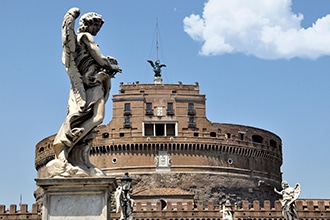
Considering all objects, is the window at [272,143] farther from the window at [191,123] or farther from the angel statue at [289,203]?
the angel statue at [289,203]

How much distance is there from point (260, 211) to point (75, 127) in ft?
201

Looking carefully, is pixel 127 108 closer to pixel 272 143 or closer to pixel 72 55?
pixel 272 143

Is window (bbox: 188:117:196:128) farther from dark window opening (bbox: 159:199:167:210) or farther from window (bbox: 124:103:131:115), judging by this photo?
dark window opening (bbox: 159:199:167:210)

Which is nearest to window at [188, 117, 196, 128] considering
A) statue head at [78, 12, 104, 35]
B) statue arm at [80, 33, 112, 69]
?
statue head at [78, 12, 104, 35]

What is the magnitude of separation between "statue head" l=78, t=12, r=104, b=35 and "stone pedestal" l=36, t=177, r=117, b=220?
152 cm

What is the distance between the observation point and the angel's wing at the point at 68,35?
6.27 meters

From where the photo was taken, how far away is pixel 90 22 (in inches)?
256

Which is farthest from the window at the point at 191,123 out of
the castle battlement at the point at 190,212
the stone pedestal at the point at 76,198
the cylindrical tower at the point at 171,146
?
the stone pedestal at the point at 76,198

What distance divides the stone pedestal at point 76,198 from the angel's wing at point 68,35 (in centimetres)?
116

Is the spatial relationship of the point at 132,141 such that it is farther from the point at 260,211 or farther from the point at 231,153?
the point at 260,211

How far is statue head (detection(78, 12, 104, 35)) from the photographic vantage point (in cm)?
650

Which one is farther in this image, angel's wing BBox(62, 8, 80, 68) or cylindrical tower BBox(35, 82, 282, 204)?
cylindrical tower BBox(35, 82, 282, 204)

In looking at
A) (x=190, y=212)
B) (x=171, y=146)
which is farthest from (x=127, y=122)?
(x=190, y=212)

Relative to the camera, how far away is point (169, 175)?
74188 mm
